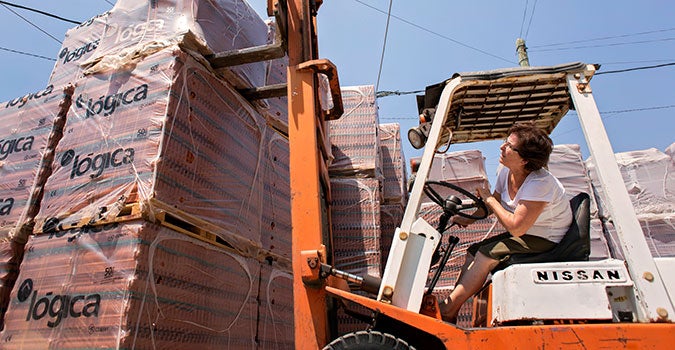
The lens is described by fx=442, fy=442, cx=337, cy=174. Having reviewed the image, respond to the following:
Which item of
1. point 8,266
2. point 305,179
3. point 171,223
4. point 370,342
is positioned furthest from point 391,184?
point 8,266

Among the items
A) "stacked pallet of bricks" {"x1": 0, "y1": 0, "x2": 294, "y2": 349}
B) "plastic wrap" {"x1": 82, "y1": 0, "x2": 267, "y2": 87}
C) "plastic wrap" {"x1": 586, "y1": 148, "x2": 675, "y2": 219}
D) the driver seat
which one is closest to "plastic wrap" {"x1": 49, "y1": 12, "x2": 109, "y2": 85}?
"stacked pallet of bricks" {"x1": 0, "y1": 0, "x2": 294, "y2": 349}

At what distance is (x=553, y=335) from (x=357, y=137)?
3.70m

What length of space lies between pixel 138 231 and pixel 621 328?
2739 millimetres

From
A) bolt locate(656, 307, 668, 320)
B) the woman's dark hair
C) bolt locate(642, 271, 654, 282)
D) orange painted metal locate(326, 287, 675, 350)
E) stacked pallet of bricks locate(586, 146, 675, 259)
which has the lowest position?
orange painted metal locate(326, 287, 675, 350)

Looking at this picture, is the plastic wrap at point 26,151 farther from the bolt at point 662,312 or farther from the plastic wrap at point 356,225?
the bolt at point 662,312

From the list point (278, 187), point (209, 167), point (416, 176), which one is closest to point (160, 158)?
point (209, 167)

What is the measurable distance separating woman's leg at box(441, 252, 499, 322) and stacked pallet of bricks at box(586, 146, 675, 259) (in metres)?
3.61

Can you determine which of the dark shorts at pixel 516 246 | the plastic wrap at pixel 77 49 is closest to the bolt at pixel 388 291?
the dark shorts at pixel 516 246

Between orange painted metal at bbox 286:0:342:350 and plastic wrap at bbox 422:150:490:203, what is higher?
plastic wrap at bbox 422:150:490:203

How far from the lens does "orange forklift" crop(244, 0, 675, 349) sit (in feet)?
7.00

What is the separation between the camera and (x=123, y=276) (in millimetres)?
2760

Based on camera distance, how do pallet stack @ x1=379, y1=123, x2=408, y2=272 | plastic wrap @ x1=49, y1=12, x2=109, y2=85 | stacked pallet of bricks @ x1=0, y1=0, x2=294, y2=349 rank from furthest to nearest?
1. pallet stack @ x1=379, y1=123, x2=408, y2=272
2. plastic wrap @ x1=49, y1=12, x2=109, y2=85
3. stacked pallet of bricks @ x1=0, y1=0, x2=294, y2=349

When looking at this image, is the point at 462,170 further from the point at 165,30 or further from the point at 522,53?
the point at 522,53

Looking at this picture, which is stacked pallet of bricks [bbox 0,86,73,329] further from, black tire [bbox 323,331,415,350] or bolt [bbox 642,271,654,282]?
bolt [bbox 642,271,654,282]
